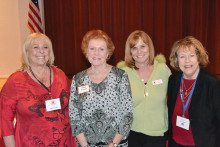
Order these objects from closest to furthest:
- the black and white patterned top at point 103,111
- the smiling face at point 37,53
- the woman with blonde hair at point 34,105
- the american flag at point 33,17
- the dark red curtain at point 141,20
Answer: the black and white patterned top at point 103,111
the woman with blonde hair at point 34,105
the smiling face at point 37,53
the american flag at point 33,17
the dark red curtain at point 141,20

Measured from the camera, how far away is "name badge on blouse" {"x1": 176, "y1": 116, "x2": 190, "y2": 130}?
77.1 inches

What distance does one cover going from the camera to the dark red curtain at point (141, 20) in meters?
7.80

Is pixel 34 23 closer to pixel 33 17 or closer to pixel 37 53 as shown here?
pixel 33 17

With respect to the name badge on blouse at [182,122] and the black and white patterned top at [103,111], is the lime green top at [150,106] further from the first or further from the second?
the black and white patterned top at [103,111]

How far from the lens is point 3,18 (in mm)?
8281

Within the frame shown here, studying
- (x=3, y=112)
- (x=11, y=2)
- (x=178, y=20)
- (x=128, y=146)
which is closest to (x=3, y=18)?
(x=11, y=2)

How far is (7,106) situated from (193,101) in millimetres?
1813

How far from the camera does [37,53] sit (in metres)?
2.07

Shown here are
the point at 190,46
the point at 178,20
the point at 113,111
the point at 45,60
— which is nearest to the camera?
the point at 113,111

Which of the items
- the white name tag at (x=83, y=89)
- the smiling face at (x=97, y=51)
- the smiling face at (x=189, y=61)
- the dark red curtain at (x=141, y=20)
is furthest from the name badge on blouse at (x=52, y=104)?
the dark red curtain at (x=141, y=20)

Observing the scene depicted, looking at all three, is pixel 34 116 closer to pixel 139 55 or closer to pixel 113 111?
pixel 113 111

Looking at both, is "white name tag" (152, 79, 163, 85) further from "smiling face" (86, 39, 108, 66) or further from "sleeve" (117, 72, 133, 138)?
"smiling face" (86, 39, 108, 66)

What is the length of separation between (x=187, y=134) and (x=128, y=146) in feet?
2.07

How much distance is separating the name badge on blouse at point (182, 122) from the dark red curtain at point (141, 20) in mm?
6111
